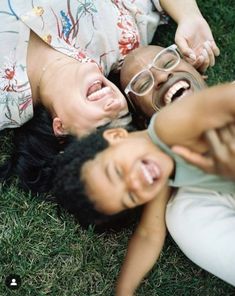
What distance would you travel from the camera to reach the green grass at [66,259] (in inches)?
104

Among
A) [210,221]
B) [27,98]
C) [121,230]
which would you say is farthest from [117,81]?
[210,221]

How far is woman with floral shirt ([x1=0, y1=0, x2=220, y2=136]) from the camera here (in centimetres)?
258

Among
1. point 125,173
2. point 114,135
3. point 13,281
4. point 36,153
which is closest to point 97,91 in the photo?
point 114,135

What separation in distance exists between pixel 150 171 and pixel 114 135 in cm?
22

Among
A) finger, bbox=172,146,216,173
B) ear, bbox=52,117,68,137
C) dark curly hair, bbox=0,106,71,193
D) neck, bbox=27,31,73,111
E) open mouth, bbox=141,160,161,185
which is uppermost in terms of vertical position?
finger, bbox=172,146,216,173

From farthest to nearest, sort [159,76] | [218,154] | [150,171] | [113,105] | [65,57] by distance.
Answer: [65,57] < [159,76] < [113,105] < [150,171] < [218,154]

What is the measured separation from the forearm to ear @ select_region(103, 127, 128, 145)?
889mm

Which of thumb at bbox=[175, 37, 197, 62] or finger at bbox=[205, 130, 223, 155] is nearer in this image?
Result: finger at bbox=[205, 130, 223, 155]

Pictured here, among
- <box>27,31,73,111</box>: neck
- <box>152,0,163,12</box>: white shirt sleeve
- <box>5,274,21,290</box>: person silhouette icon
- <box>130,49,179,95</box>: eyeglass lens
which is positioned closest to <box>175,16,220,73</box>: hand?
<box>130,49,179,95</box>: eyeglass lens

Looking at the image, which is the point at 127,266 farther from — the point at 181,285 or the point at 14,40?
the point at 14,40

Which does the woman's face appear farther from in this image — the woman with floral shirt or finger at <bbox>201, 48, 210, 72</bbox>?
finger at <bbox>201, 48, 210, 72</bbox>

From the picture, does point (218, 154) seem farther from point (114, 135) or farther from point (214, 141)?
point (114, 135)

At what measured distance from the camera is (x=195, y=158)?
212 centimetres

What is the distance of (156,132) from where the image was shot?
7.28ft
